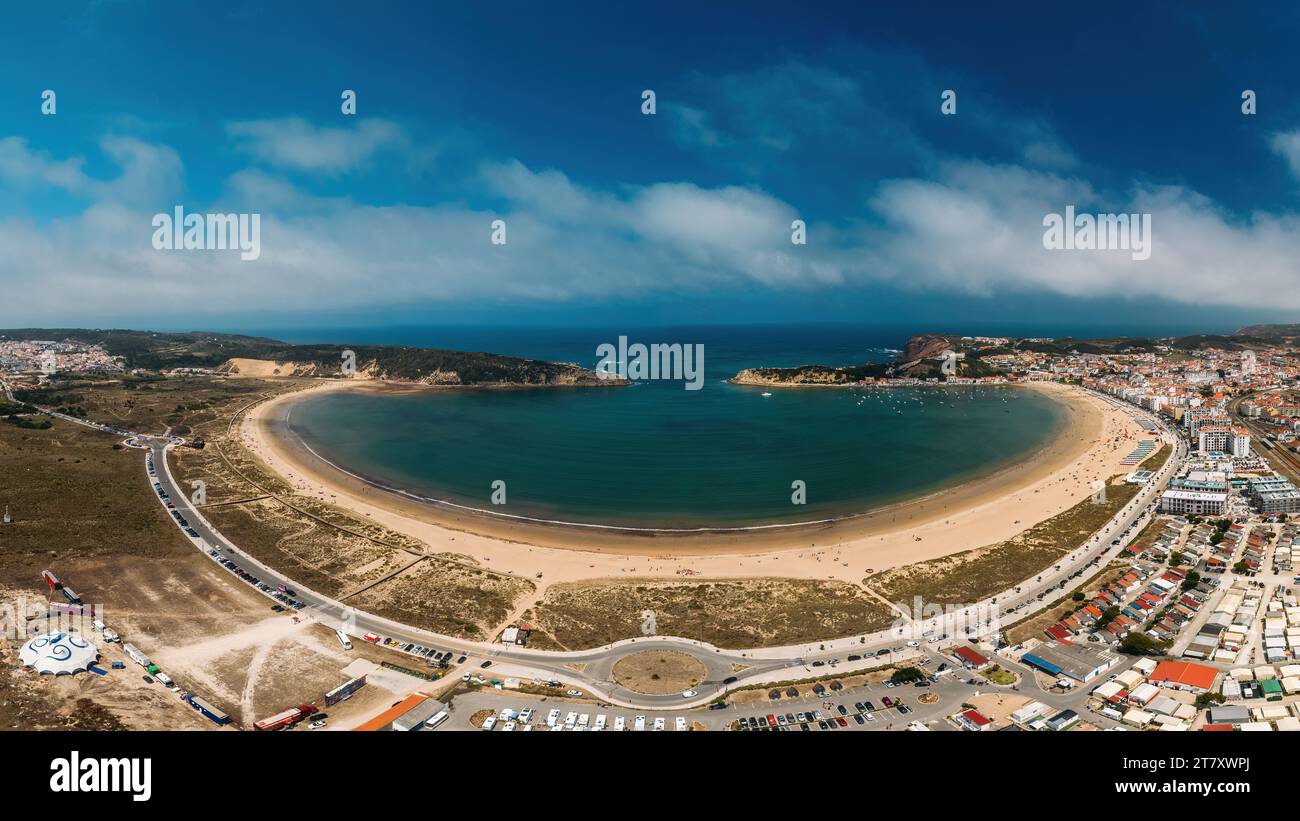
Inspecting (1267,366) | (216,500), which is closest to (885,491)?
(216,500)

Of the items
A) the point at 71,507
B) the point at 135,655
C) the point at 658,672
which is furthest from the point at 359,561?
the point at 71,507

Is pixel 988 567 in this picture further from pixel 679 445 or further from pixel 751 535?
pixel 679 445

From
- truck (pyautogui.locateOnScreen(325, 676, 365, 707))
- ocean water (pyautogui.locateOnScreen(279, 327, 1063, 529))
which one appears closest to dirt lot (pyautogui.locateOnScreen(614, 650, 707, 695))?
truck (pyautogui.locateOnScreen(325, 676, 365, 707))

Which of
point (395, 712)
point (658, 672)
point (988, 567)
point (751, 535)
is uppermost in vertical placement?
point (751, 535)

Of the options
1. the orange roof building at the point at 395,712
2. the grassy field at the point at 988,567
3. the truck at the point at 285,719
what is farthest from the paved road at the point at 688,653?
the truck at the point at 285,719

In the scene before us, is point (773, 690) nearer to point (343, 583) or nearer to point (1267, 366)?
point (343, 583)

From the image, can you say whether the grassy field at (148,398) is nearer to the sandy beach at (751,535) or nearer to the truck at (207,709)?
the sandy beach at (751,535)
